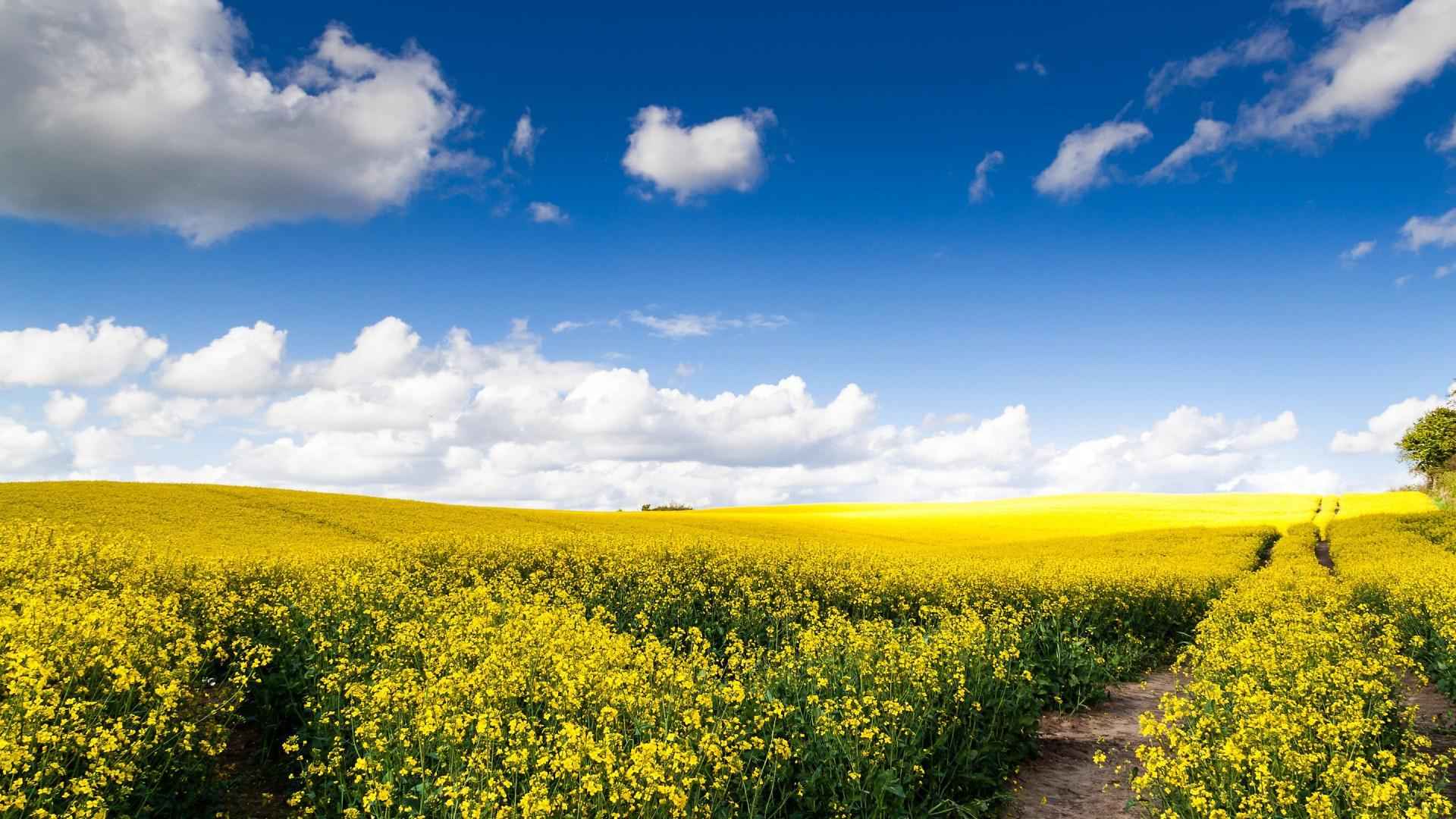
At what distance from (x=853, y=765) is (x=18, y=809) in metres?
6.47

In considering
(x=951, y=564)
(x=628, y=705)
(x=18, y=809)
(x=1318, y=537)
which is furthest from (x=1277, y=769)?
(x=1318, y=537)

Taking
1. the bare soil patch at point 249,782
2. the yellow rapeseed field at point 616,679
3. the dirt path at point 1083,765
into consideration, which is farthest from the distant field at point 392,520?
the dirt path at point 1083,765

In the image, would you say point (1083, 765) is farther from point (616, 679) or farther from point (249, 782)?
point (249, 782)

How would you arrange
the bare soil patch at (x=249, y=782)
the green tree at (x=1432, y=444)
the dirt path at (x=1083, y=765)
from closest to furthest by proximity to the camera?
the bare soil patch at (x=249, y=782)
the dirt path at (x=1083, y=765)
the green tree at (x=1432, y=444)

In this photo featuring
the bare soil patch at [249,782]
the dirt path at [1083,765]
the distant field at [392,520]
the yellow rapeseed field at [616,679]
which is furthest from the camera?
the distant field at [392,520]

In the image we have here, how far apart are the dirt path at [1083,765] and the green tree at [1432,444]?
297 feet

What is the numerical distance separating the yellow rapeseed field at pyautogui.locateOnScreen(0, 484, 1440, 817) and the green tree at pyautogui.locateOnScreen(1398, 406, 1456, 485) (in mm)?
84870

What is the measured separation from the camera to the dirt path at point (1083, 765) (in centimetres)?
923

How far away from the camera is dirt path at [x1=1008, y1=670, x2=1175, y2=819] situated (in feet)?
30.3

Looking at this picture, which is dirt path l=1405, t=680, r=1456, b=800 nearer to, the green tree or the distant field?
the distant field

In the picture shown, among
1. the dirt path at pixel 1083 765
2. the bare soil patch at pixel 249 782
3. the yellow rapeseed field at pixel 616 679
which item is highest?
the yellow rapeseed field at pixel 616 679

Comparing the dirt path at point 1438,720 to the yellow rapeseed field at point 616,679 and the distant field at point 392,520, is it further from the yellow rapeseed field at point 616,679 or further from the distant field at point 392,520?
the distant field at point 392,520

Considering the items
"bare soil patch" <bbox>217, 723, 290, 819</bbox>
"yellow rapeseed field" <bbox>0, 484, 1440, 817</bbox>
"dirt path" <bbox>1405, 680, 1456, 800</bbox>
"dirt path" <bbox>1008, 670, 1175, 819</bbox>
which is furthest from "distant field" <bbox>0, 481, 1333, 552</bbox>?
"dirt path" <bbox>1405, 680, 1456, 800</bbox>

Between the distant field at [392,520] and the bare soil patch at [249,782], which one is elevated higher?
the distant field at [392,520]
